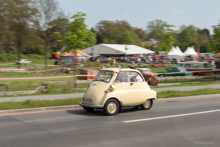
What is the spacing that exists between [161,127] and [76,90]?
9.87 m

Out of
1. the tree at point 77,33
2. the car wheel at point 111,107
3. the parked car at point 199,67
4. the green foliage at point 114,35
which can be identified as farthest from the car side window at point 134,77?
the green foliage at point 114,35

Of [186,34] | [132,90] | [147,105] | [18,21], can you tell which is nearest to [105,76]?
[132,90]

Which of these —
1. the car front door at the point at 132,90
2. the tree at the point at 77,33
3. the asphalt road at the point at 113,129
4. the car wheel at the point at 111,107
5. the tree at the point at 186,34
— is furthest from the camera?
the tree at the point at 186,34

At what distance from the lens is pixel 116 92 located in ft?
31.6

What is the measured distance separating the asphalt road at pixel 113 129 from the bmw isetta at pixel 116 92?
0.41 meters

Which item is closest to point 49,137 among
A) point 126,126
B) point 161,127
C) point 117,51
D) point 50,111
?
point 126,126

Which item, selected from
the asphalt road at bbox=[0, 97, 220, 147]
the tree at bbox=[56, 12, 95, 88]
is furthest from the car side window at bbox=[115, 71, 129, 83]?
the tree at bbox=[56, 12, 95, 88]

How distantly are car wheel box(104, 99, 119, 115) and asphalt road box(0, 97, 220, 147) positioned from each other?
0.27 m

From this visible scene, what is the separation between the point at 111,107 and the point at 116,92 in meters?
0.58

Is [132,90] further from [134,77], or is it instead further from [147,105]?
[147,105]

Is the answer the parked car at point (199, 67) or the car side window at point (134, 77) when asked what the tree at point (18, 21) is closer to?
the parked car at point (199, 67)

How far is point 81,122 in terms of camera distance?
8414mm

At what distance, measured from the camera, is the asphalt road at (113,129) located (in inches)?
247

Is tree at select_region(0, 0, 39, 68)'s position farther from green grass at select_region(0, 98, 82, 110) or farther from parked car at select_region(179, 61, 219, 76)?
green grass at select_region(0, 98, 82, 110)
